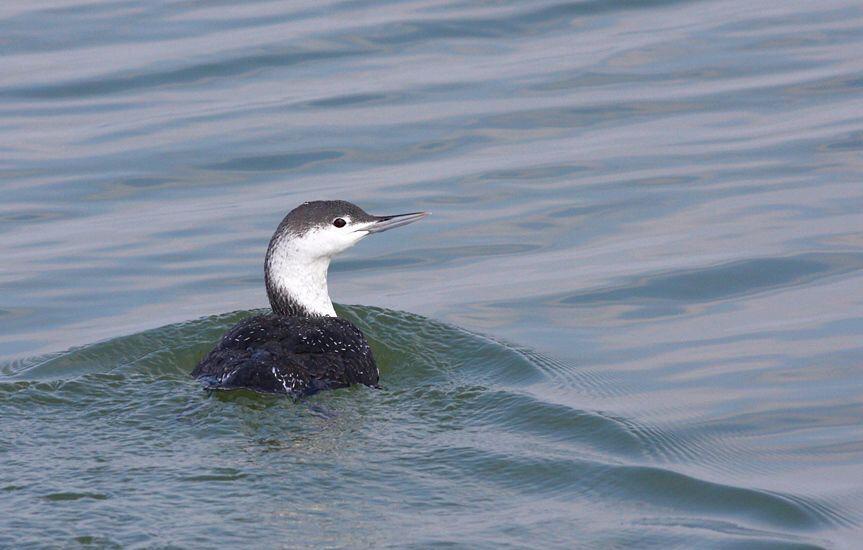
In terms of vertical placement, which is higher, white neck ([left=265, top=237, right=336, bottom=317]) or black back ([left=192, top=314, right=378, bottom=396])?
white neck ([left=265, top=237, right=336, bottom=317])

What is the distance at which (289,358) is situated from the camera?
762cm

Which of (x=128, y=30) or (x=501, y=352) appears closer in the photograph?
(x=501, y=352)

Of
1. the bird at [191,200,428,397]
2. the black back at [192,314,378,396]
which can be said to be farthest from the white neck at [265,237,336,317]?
the black back at [192,314,378,396]

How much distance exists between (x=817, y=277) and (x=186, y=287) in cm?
425

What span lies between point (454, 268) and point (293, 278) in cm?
193

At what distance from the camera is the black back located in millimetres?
7477

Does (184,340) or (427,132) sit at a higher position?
(427,132)

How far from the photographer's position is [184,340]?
29.5 ft

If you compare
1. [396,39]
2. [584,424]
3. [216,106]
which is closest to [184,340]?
[584,424]

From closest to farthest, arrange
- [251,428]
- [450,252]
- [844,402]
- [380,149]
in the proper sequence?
[251,428]
[844,402]
[450,252]
[380,149]

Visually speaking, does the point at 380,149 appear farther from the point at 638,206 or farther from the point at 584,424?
the point at 584,424

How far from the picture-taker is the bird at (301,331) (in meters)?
7.53

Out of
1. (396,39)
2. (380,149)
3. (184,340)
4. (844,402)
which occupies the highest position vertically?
(396,39)

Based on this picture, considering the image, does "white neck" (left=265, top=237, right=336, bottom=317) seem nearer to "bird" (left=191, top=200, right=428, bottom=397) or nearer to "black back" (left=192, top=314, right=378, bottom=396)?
"bird" (left=191, top=200, right=428, bottom=397)
